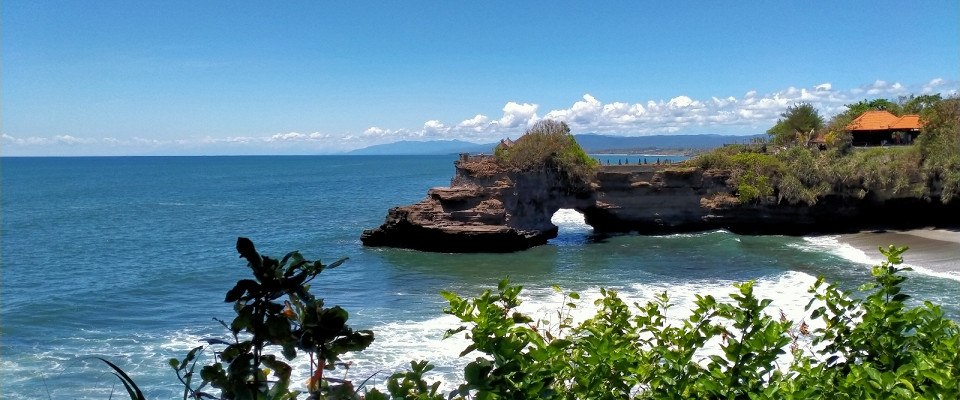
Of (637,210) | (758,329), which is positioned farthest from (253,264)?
(637,210)

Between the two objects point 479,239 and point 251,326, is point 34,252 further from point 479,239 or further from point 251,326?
point 251,326

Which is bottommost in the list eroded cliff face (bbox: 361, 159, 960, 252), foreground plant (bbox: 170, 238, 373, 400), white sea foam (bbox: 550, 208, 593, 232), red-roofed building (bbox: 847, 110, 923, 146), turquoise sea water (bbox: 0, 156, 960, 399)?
white sea foam (bbox: 550, 208, 593, 232)

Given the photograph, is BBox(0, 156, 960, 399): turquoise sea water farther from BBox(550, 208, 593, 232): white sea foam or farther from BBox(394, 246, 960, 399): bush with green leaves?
BBox(394, 246, 960, 399): bush with green leaves

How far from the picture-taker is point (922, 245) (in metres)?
32.0

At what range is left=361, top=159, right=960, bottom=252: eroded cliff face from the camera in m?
34.8

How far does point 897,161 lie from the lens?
1457 inches

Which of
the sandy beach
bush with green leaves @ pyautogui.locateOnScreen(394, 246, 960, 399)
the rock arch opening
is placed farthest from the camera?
the rock arch opening

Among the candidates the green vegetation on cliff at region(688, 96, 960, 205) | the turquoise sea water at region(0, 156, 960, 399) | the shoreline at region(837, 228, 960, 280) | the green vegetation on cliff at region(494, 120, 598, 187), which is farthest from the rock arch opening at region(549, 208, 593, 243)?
the shoreline at region(837, 228, 960, 280)

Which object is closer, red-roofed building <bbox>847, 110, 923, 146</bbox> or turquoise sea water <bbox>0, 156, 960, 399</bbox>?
turquoise sea water <bbox>0, 156, 960, 399</bbox>

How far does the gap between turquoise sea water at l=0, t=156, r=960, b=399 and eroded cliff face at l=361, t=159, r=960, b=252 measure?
1.24m

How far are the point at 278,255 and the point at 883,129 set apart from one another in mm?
42292

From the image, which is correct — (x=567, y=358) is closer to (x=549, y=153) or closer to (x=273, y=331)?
(x=273, y=331)

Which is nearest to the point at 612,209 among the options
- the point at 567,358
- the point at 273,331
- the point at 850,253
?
the point at 850,253

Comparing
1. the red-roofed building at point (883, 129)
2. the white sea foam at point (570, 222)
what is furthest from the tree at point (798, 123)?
the white sea foam at point (570, 222)
